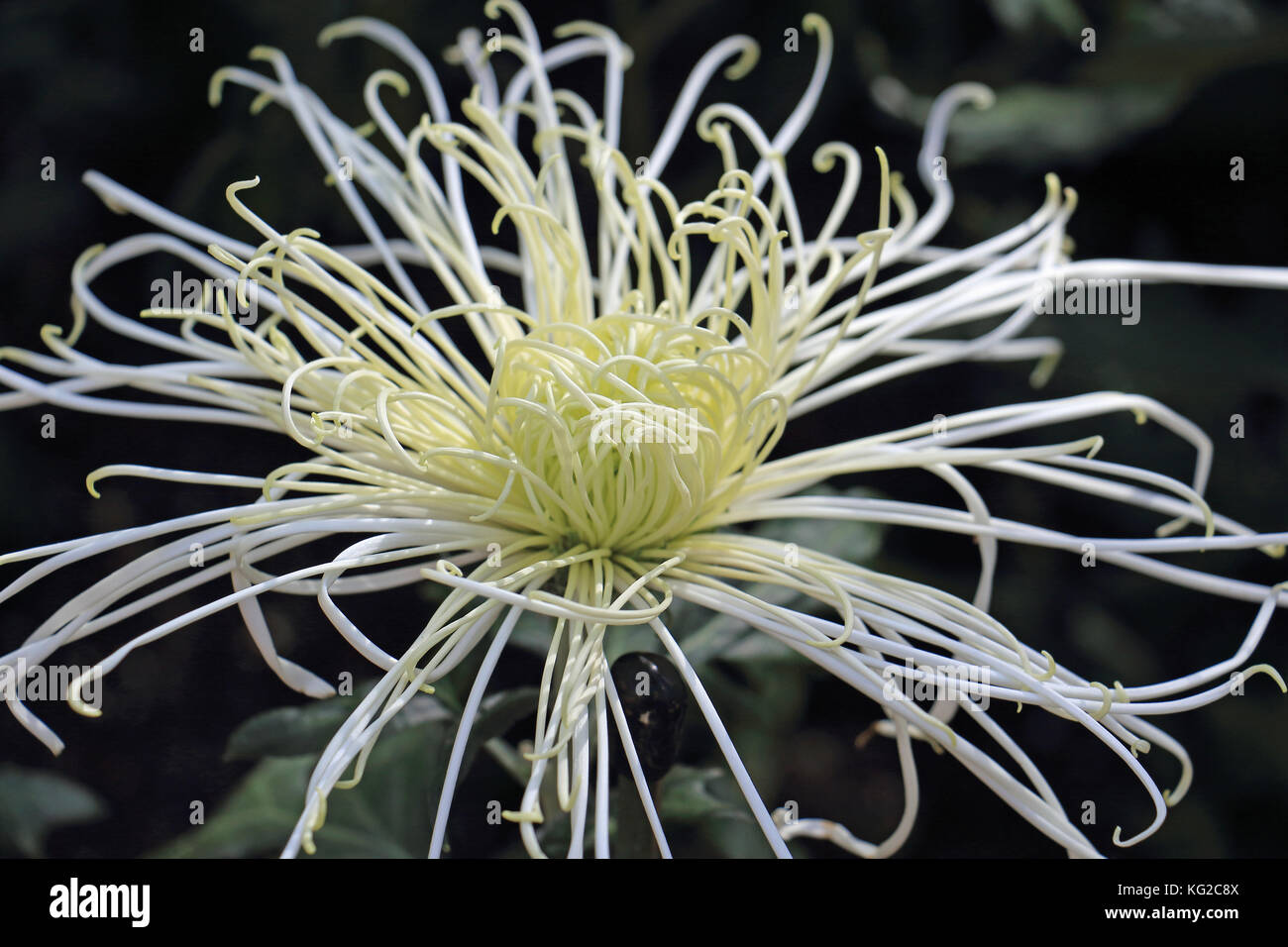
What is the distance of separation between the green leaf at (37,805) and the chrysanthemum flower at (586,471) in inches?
13.1

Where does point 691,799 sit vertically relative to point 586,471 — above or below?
below

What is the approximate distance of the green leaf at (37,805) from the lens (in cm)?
92

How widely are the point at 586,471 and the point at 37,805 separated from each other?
65cm

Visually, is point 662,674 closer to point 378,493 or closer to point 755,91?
point 378,493

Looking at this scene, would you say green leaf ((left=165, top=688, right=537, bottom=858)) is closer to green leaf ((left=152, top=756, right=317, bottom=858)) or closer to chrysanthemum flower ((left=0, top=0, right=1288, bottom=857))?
green leaf ((left=152, top=756, right=317, bottom=858))

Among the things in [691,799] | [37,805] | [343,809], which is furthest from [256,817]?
[691,799]

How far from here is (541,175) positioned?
25.7 inches

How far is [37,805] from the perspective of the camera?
94 centimetres

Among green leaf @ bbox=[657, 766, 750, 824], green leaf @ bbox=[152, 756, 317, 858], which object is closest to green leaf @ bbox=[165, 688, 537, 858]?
green leaf @ bbox=[152, 756, 317, 858]

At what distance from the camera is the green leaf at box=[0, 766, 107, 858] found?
92 centimetres

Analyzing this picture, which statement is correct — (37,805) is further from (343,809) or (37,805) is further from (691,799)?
(691,799)

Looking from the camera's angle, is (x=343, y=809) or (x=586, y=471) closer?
(x=586, y=471)

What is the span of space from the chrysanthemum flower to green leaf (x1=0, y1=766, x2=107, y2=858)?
332mm

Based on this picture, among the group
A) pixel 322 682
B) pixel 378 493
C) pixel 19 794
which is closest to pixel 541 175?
pixel 378 493
